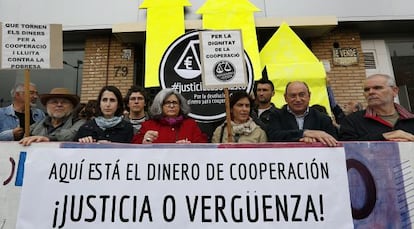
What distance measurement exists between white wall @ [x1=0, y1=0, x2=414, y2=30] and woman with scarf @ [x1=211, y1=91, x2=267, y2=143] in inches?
139

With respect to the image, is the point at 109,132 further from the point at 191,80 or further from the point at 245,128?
the point at 191,80

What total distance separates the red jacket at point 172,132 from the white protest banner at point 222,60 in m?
0.59

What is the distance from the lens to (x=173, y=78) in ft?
19.1

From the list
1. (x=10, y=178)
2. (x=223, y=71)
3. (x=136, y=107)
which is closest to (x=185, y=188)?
(x=223, y=71)

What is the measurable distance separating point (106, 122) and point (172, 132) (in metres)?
0.59

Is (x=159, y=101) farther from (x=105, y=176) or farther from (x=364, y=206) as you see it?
(x=364, y=206)

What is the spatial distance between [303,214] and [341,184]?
35cm

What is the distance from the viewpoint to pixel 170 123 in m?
3.28

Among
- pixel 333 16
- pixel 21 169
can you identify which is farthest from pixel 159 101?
pixel 333 16

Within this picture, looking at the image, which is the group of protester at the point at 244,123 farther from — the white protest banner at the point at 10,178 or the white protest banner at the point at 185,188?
the white protest banner at the point at 10,178

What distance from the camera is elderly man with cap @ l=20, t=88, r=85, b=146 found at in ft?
10.8

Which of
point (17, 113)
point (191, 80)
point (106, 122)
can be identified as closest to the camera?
point (106, 122)

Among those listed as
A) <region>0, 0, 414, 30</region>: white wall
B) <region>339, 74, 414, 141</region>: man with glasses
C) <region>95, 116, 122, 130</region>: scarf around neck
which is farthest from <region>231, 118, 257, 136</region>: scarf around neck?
<region>0, 0, 414, 30</region>: white wall

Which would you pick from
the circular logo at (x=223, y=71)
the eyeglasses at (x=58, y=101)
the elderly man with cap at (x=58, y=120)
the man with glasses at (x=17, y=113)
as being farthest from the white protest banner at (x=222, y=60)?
the man with glasses at (x=17, y=113)
